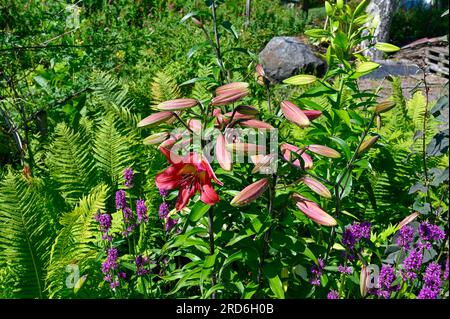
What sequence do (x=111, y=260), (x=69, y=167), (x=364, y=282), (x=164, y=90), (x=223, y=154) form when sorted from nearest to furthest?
(x=223, y=154)
(x=364, y=282)
(x=111, y=260)
(x=69, y=167)
(x=164, y=90)

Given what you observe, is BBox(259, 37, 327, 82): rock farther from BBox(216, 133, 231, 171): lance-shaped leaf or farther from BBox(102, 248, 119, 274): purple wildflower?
A: BBox(216, 133, 231, 171): lance-shaped leaf

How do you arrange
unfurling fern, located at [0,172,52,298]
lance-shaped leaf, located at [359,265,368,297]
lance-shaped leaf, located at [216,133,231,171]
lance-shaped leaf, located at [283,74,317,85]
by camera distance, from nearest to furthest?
1. lance-shaped leaf, located at [216,133,231,171]
2. lance-shaped leaf, located at [359,265,368,297]
3. lance-shaped leaf, located at [283,74,317,85]
4. unfurling fern, located at [0,172,52,298]

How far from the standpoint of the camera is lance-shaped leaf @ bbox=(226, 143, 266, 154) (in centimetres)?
144

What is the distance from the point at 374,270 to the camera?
1832mm

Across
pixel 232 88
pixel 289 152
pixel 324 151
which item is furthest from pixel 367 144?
pixel 232 88

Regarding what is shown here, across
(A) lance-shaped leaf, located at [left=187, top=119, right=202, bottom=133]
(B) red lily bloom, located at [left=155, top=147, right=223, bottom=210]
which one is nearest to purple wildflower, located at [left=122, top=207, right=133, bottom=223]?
(B) red lily bloom, located at [left=155, top=147, right=223, bottom=210]

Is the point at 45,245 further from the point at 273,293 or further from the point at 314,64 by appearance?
the point at 314,64

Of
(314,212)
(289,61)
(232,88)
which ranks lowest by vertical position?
(289,61)

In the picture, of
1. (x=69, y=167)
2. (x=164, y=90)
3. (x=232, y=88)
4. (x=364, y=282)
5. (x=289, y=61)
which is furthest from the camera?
(x=289, y=61)

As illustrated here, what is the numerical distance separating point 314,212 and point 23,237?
1227 mm

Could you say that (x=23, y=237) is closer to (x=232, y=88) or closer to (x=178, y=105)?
(x=178, y=105)

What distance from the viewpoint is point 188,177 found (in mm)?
1583

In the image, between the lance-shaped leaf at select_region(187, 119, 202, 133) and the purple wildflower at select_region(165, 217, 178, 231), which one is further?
the purple wildflower at select_region(165, 217, 178, 231)

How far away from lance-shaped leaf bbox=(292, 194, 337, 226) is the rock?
6.60 m
